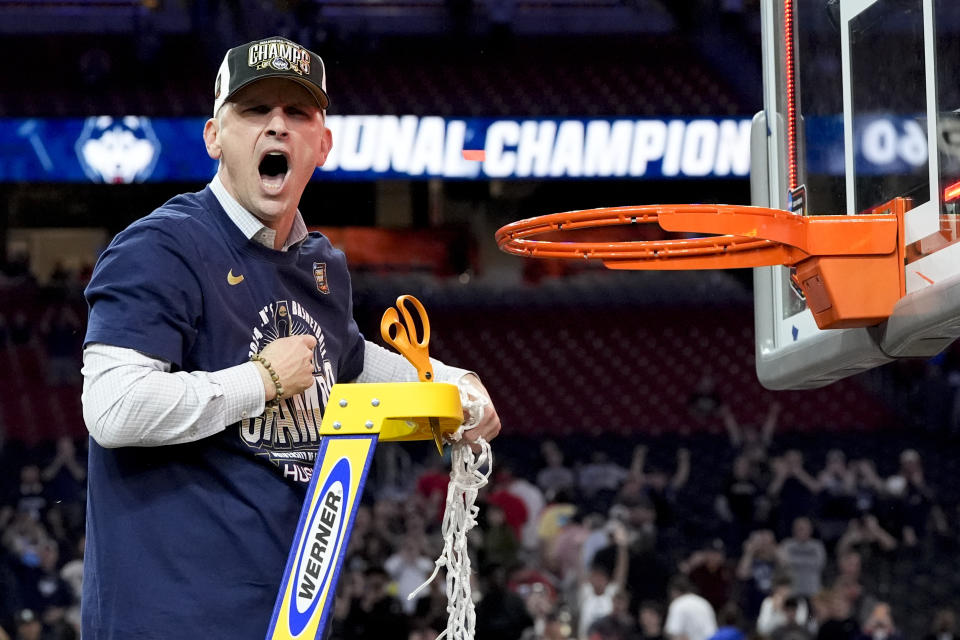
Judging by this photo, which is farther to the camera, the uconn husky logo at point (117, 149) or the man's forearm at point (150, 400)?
the uconn husky logo at point (117, 149)

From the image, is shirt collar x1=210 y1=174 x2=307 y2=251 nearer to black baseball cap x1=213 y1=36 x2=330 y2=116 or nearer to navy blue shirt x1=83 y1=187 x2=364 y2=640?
navy blue shirt x1=83 y1=187 x2=364 y2=640

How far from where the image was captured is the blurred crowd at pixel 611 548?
9047mm

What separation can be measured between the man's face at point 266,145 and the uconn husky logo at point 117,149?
40.2ft

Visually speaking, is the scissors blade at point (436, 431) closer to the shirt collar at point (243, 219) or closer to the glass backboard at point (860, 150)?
the shirt collar at point (243, 219)

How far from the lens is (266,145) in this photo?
240 cm

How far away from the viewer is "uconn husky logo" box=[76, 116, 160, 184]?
14.2m

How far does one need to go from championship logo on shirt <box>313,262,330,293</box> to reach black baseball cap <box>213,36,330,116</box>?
12.7 inches

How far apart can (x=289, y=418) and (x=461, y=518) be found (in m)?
0.34

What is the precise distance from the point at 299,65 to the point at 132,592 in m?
0.93

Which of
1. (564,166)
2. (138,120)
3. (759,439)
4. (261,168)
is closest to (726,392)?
(759,439)

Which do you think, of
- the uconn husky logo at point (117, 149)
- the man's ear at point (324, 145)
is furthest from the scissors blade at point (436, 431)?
the uconn husky logo at point (117, 149)

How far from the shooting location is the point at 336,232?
57.5 feet

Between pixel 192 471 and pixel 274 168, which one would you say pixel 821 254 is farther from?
pixel 192 471

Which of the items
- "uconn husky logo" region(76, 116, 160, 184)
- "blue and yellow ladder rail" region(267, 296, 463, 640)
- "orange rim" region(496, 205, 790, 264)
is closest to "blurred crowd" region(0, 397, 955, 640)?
"uconn husky logo" region(76, 116, 160, 184)
